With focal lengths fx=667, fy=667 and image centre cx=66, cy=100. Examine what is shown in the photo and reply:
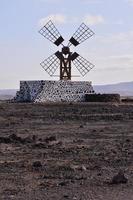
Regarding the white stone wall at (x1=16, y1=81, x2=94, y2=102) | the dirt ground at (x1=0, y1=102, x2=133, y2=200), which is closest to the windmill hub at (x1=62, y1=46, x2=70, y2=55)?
the white stone wall at (x1=16, y1=81, x2=94, y2=102)

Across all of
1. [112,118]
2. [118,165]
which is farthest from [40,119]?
[118,165]

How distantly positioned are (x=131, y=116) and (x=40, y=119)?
229 inches

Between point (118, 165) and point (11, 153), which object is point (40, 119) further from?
point (118, 165)

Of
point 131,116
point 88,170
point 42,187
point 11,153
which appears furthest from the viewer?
point 131,116

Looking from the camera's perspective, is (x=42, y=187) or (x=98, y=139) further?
(x=98, y=139)

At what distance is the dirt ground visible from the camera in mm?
13294

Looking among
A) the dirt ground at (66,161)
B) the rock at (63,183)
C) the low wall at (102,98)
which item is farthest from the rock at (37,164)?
the low wall at (102,98)

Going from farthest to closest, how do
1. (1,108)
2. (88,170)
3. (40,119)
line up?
(1,108)
(40,119)
(88,170)

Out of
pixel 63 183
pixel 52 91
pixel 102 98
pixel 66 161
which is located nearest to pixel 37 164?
pixel 66 161

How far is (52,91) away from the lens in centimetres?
6012

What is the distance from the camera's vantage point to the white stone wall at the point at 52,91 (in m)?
59.4

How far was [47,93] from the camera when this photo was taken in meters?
59.8

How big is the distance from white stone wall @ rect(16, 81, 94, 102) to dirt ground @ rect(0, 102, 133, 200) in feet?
82.0

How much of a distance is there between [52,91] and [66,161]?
4237 centimetres
